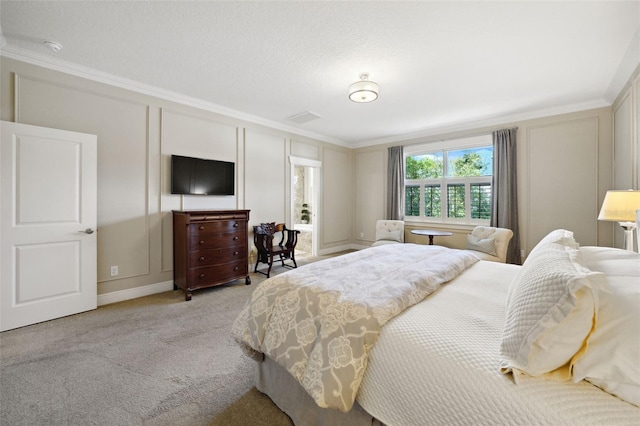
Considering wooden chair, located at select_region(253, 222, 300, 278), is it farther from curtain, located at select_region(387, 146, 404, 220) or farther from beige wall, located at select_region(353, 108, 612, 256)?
beige wall, located at select_region(353, 108, 612, 256)

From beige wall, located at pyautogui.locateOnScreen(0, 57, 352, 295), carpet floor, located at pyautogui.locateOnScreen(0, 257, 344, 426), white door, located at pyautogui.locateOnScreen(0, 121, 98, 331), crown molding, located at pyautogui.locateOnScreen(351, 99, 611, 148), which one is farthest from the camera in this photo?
crown molding, located at pyautogui.locateOnScreen(351, 99, 611, 148)

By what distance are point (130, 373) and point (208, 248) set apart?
5.70 ft

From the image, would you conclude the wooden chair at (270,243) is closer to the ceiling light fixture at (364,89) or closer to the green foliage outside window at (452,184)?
the ceiling light fixture at (364,89)

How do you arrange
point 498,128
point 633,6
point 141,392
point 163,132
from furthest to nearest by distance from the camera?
point 498,128 → point 163,132 → point 633,6 → point 141,392

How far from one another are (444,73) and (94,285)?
4582 millimetres

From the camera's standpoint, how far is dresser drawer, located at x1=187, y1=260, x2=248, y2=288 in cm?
332

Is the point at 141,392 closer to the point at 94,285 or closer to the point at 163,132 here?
the point at 94,285

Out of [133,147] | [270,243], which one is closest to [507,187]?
[270,243]

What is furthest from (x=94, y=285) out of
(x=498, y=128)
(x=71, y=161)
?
(x=498, y=128)

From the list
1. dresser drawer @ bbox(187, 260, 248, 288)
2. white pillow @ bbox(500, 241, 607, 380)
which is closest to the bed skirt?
white pillow @ bbox(500, 241, 607, 380)

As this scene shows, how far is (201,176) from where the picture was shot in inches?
151

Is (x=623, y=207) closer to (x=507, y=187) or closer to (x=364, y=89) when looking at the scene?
(x=507, y=187)

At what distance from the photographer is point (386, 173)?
5.96m

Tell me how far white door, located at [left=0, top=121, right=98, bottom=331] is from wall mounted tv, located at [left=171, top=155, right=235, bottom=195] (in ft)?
2.93
